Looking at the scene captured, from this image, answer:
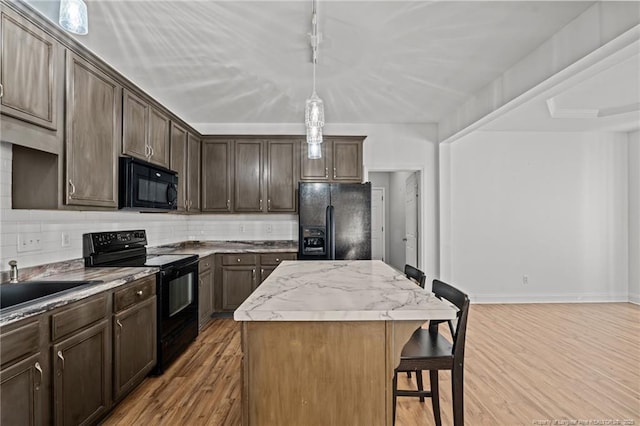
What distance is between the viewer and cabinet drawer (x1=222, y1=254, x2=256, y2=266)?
13.8 feet

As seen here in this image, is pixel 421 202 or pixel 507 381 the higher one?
pixel 421 202

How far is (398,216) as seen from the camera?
7.79 m

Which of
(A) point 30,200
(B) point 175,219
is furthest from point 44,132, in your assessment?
(B) point 175,219

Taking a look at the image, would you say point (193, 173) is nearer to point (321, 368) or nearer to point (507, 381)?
point (321, 368)

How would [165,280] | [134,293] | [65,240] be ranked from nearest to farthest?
[134,293], [65,240], [165,280]

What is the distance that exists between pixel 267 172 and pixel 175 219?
4.38ft

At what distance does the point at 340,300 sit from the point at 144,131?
247 cm

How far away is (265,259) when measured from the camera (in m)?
4.21

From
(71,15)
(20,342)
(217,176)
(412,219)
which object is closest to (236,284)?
(217,176)

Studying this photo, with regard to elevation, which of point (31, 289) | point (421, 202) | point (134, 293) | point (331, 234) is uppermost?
point (421, 202)

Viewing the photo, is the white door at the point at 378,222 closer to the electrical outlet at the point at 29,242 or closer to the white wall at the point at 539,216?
the white wall at the point at 539,216

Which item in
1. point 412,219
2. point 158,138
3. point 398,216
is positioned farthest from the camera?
point 398,216

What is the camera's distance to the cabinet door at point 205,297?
376 cm

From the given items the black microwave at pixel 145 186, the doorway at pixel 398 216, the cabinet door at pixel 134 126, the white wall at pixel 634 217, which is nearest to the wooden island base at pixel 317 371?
the black microwave at pixel 145 186
